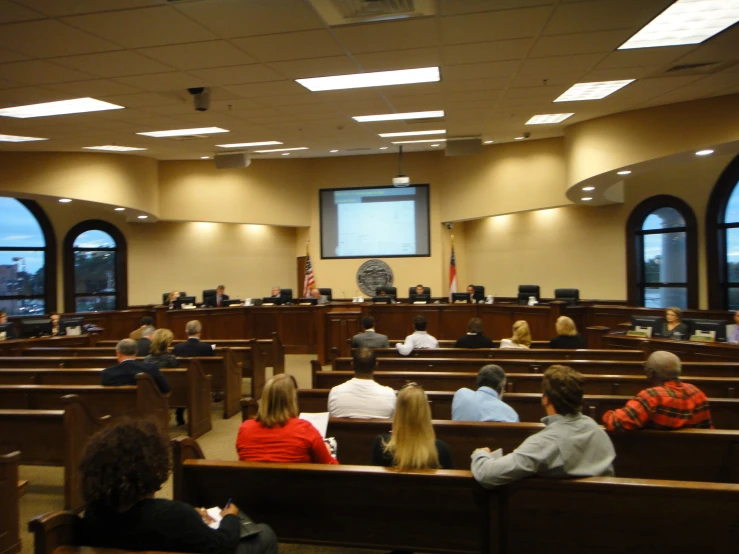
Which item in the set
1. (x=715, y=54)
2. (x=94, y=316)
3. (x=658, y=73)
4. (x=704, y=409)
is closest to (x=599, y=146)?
(x=658, y=73)

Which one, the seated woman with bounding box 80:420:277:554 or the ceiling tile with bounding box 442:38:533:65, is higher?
the ceiling tile with bounding box 442:38:533:65

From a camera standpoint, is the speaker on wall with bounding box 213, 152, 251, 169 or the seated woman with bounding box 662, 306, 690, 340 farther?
the speaker on wall with bounding box 213, 152, 251, 169

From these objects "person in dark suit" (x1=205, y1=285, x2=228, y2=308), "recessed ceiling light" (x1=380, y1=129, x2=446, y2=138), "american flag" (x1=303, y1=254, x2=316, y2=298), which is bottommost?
"person in dark suit" (x1=205, y1=285, x2=228, y2=308)

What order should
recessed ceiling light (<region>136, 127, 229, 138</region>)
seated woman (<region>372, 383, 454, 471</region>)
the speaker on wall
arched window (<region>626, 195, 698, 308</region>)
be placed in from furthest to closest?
the speaker on wall → arched window (<region>626, 195, 698, 308</region>) → recessed ceiling light (<region>136, 127, 229, 138</region>) → seated woman (<region>372, 383, 454, 471</region>)

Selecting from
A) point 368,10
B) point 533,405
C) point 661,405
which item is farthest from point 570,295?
point 661,405

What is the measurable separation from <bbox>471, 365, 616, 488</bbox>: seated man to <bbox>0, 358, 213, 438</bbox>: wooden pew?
3945 millimetres

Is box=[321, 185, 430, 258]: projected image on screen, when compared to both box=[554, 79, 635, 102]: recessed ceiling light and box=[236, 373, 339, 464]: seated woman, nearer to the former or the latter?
box=[554, 79, 635, 102]: recessed ceiling light

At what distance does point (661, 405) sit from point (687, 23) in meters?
3.57

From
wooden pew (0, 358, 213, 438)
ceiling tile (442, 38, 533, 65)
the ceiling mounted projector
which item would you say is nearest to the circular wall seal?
the ceiling mounted projector

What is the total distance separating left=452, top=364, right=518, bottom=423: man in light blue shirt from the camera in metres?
3.34

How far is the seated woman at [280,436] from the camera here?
2.65 m

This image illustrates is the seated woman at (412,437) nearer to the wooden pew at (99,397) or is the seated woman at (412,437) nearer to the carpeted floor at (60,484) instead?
the carpeted floor at (60,484)

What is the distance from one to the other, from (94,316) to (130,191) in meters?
2.54

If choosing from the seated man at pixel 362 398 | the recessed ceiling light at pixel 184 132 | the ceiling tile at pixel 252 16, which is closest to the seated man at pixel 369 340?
the seated man at pixel 362 398
